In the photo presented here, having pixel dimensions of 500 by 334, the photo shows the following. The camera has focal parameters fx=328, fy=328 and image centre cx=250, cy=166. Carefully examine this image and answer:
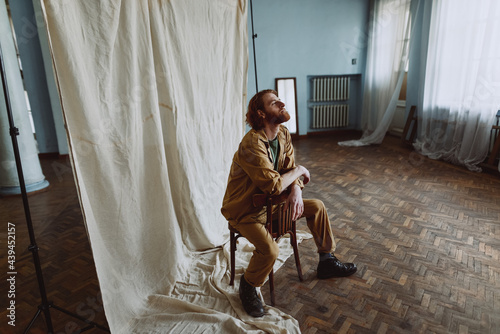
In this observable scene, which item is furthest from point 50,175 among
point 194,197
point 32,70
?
point 194,197

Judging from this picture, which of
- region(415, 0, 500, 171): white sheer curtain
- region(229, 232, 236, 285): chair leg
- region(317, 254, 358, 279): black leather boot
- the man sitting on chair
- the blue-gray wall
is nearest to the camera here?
the man sitting on chair

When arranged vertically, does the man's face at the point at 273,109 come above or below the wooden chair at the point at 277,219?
above

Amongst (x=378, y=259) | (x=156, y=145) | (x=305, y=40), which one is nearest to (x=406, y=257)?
(x=378, y=259)

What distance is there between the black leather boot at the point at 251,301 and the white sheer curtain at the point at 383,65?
183 inches

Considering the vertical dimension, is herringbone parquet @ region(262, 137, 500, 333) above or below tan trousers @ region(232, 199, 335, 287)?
below

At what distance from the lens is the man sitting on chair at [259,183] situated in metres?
1.67

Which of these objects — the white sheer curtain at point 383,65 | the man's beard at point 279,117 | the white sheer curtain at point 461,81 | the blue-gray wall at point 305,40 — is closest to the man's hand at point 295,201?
the man's beard at point 279,117

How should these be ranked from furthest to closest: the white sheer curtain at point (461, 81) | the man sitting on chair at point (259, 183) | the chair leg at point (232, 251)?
the white sheer curtain at point (461, 81) < the chair leg at point (232, 251) < the man sitting on chair at point (259, 183)

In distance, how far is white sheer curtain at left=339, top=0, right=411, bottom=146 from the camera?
18.2 ft

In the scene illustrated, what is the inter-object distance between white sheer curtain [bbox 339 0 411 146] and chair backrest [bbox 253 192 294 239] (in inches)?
175

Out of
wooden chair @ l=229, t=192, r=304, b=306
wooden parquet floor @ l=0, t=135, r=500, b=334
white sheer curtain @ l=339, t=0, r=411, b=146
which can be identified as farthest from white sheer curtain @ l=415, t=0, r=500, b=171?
wooden chair @ l=229, t=192, r=304, b=306

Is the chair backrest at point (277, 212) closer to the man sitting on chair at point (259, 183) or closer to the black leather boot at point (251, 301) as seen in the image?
the man sitting on chair at point (259, 183)

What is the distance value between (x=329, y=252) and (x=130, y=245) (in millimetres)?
1201

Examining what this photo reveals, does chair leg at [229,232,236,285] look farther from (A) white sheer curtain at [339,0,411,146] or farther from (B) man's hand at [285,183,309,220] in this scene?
(A) white sheer curtain at [339,0,411,146]
